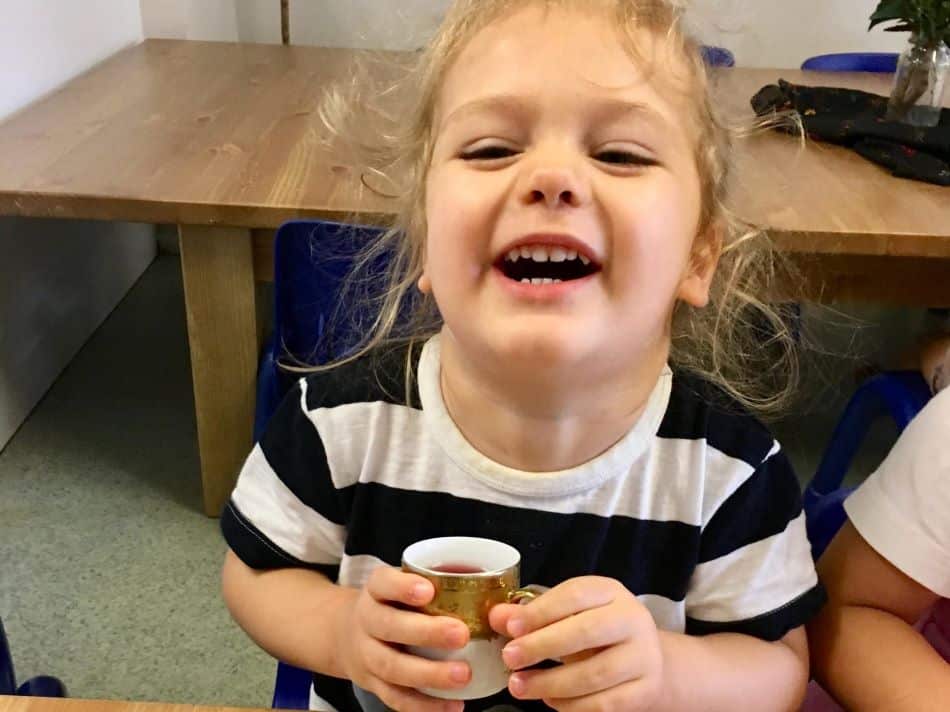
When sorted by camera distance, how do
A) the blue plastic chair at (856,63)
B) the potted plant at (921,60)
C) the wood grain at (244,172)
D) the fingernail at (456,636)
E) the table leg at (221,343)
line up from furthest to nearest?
1. the blue plastic chair at (856,63)
2. the potted plant at (921,60)
3. the table leg at (221,343)
4. the wood grain at (244,172)
5. the fingernail at (456,636)

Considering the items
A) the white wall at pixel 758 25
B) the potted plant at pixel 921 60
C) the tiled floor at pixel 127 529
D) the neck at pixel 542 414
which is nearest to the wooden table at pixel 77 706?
the neck at pixel 542 414

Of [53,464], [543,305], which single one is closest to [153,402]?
[53,464]

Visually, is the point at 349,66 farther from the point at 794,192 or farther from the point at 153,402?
the point at 794,192

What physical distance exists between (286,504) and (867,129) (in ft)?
5.42

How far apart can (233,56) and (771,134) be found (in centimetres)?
154

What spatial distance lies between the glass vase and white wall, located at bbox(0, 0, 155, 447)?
1.88 meters

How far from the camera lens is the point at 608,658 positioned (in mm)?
689

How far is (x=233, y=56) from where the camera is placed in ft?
9.15

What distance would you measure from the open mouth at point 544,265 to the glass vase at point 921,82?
65.7 inches

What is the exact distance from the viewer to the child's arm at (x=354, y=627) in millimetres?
646

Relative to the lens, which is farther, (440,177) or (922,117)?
(922,117)

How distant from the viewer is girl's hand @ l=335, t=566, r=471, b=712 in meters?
0.64

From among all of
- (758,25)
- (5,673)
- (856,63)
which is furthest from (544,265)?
(758,25)

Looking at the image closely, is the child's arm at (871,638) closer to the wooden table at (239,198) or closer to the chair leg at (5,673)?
the wooden table at (239,198)
